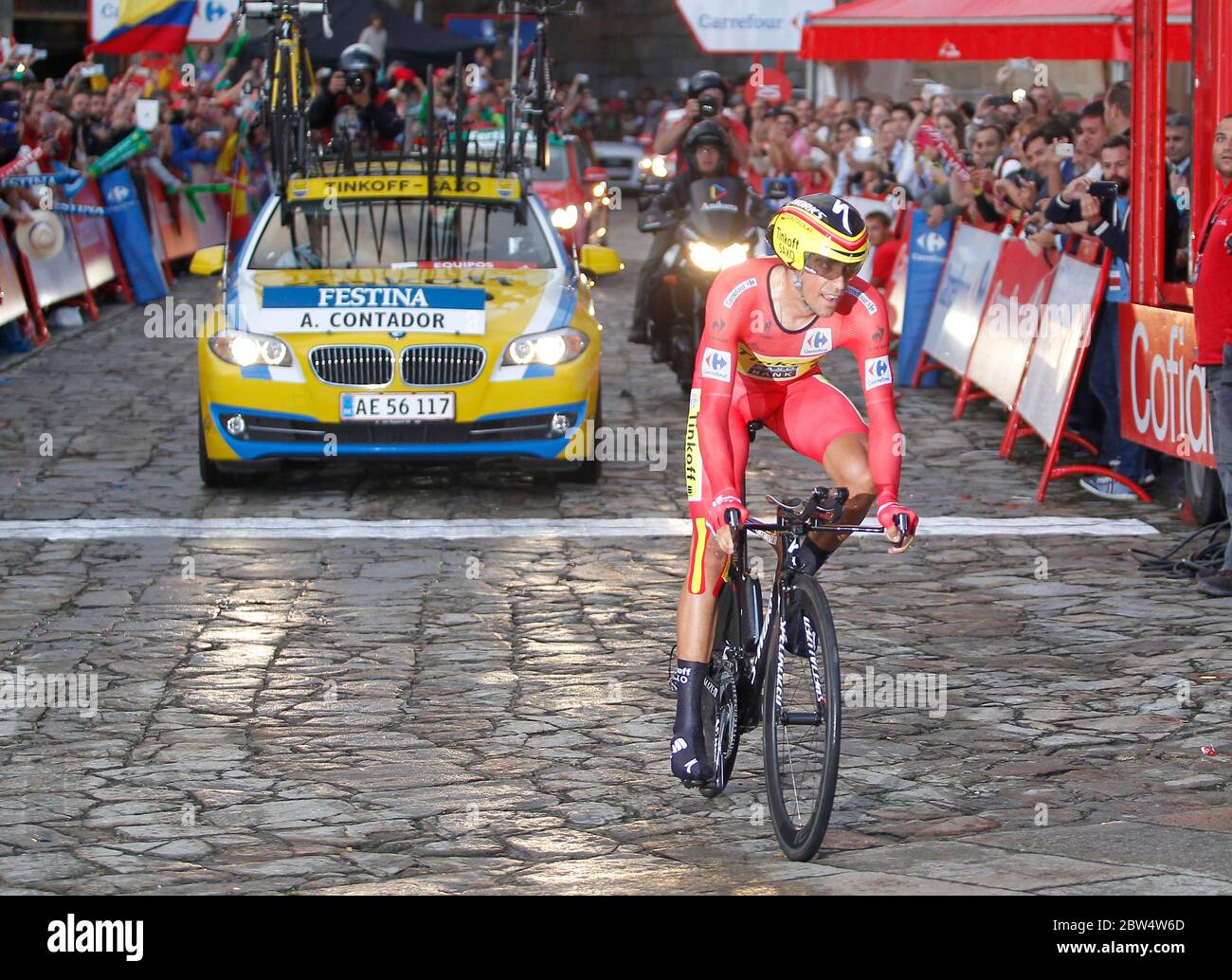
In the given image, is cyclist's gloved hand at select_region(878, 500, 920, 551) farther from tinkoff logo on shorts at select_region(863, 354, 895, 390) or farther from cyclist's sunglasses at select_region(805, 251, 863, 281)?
cyclist's sunglasses at select_region(805, 251, 863, 281)

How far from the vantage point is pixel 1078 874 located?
5.08 metres

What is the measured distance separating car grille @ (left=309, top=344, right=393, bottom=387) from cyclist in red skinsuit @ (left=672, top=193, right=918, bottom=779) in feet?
16.3

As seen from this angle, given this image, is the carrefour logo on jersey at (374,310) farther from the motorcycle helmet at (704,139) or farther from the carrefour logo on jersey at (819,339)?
the carrefour logo on jersey at (819,339)

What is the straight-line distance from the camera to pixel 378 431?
426 inches

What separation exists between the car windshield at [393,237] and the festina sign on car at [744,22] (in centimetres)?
2257

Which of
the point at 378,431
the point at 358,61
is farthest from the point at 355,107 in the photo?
the point at 378,431

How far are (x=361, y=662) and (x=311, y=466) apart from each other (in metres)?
4.58

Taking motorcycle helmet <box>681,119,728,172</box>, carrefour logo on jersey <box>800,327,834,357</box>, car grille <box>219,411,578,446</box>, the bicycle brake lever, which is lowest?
car grille <box>219,411,578,446</box>

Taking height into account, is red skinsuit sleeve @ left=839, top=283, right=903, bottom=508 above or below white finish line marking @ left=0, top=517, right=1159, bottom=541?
above

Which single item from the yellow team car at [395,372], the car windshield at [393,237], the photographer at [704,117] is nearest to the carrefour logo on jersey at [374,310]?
the yellow team car at [395,372]

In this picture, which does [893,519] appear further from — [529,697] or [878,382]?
[529,697]

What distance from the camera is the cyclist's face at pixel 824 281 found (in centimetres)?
558

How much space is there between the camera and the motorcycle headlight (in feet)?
47.1

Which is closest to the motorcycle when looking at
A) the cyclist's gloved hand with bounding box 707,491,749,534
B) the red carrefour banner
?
the red carrefour banner
